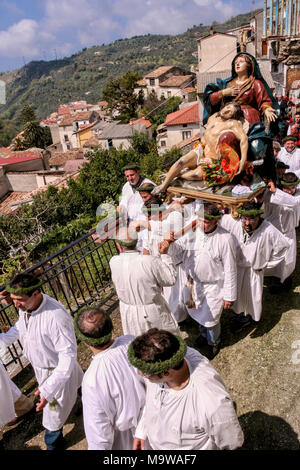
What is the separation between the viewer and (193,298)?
13.2 ft

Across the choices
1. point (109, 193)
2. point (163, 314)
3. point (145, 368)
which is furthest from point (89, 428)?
point (109, 193)

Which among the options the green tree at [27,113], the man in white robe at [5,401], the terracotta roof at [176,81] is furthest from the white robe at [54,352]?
the green tree at [27,113]

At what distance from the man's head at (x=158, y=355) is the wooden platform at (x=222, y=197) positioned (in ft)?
7.64

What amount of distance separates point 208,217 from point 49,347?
85.2 inches

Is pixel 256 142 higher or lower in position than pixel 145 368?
higher

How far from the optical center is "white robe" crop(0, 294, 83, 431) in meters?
3.02

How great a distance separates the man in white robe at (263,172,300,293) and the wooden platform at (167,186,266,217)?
20.0 inches

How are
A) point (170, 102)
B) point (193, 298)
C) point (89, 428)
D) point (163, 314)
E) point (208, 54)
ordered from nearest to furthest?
point (89, 428) → point (163, 314) → point (193, 298) → point (208, 54) → point (170, 102)

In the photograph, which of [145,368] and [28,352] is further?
[28,352]

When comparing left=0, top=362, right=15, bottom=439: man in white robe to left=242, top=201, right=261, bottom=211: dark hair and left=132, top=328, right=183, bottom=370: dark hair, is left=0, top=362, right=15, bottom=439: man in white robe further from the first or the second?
left=242, top=201, right=261, bottom=211: dark hair

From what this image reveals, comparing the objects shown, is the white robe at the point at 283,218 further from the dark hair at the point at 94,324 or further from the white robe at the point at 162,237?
the dark hair at the point at 94,324

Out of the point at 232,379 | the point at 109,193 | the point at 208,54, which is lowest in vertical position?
the point at 109,193
